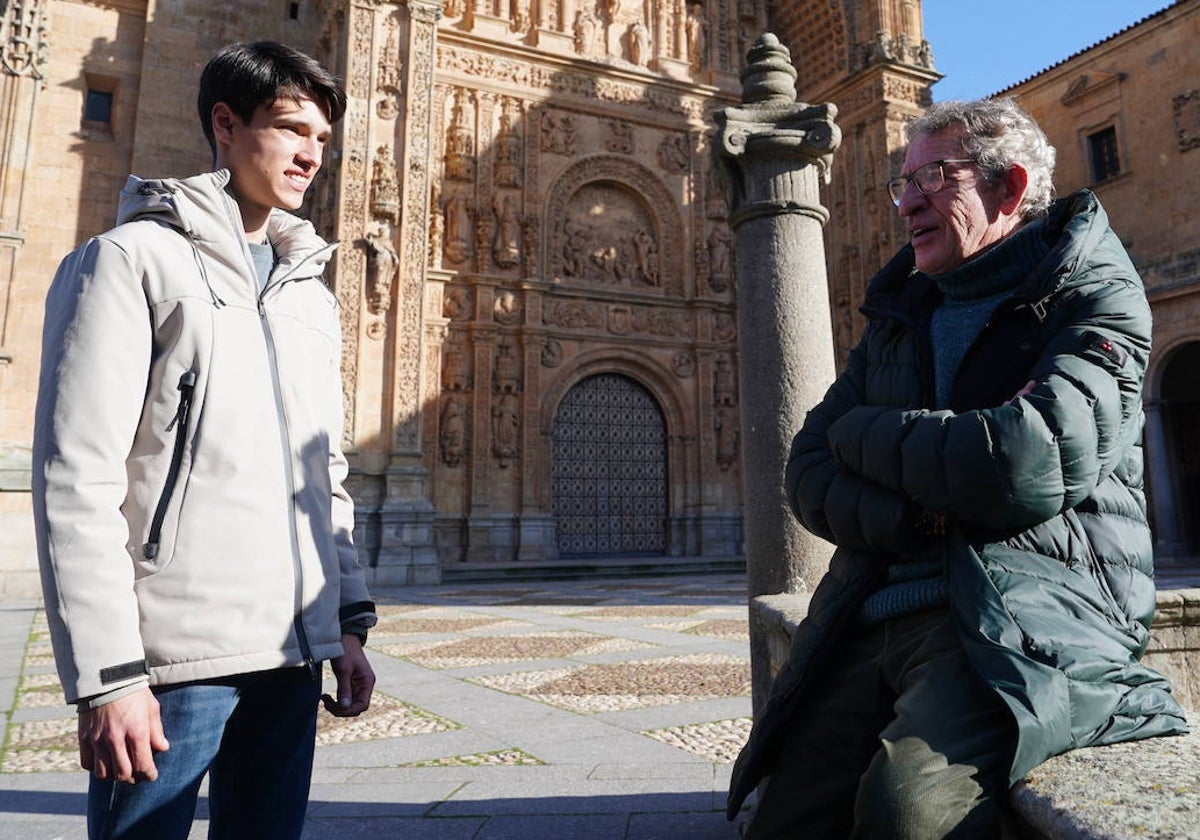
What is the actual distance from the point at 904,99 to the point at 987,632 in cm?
1842

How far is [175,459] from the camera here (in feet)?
4.52

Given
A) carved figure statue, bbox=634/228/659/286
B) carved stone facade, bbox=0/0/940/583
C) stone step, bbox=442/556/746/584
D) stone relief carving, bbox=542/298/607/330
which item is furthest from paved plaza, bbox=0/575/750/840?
carved figure statue, bbox=634/228/659/286

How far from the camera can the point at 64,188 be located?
1369 centimetres

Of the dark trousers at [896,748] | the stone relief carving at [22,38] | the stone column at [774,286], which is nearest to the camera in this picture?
the dark trousers at [896,748]

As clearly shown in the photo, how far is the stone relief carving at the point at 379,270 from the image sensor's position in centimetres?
1316

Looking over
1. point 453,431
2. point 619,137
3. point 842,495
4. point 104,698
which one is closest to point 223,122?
point 104,698

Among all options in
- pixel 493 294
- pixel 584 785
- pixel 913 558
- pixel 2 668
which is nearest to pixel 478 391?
pixel 493 294

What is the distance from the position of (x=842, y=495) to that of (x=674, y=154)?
17750mm

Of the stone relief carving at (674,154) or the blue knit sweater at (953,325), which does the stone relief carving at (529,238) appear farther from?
the blue knit sweater at (953,325)

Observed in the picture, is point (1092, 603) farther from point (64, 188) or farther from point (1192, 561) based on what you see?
point (1192, 561)

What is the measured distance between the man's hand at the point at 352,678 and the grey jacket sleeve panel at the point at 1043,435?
1.14 m

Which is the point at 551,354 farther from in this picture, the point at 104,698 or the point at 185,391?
the point at 104,698

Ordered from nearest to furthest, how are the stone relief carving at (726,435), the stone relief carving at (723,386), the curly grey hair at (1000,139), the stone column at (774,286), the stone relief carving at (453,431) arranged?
the curly grey hair at (1000,139)
the stone column at (774,286)
the stone relief carving at (453,431)
the stone relief carving at (726,435)
the stone relief carving at (723,386)

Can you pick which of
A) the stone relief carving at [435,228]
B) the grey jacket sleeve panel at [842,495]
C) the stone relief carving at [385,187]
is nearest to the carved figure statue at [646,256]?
the stone relief carving at [435,228]
